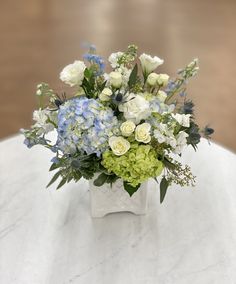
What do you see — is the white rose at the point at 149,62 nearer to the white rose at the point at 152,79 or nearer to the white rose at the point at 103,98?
the white rose at the point at 152,79

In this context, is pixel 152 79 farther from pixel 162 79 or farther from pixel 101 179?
pixel 101 179

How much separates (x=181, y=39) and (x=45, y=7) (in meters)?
1.49

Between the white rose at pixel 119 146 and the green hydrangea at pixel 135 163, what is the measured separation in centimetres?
2

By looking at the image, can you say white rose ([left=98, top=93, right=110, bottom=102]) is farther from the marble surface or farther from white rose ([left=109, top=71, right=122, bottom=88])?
the marble surface

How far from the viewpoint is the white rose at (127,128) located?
1038 millimetres

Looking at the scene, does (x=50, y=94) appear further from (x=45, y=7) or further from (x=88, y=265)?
(x=45, y=7)

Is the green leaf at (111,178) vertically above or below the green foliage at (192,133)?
below

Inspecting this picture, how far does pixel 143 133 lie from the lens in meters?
1.04

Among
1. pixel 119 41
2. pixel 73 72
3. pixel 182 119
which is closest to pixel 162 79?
pixel 182 119

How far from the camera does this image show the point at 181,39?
381cm

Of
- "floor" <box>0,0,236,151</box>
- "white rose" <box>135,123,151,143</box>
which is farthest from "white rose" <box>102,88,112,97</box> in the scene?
"floor" <box>0,0,236,151</box>

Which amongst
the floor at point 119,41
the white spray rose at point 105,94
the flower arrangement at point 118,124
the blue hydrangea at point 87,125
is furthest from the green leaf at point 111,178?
the floor at point 119,41

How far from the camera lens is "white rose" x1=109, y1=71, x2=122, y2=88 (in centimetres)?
108

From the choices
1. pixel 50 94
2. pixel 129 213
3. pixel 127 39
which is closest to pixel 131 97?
pixel 50 94
